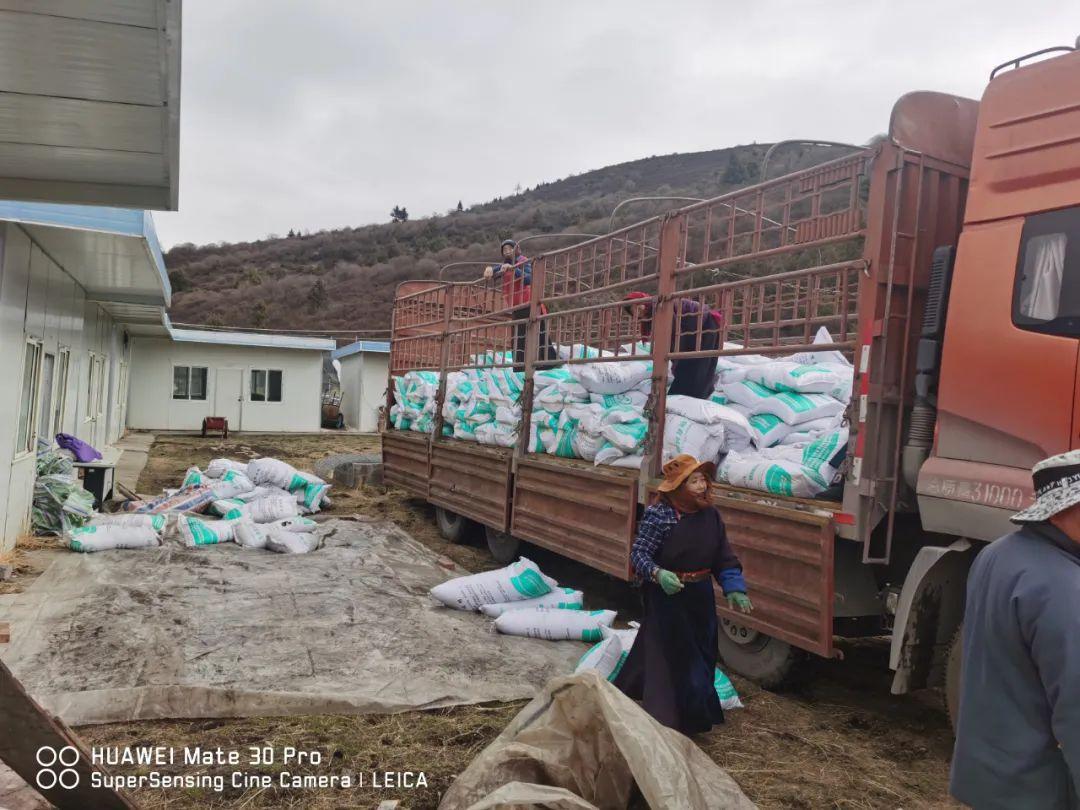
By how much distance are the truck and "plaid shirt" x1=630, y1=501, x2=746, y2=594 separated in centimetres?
40

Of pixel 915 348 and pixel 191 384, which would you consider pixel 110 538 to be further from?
pixel 191 384

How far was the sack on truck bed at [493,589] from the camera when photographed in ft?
17.2

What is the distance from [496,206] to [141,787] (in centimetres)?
7481

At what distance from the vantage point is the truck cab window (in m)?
2.84

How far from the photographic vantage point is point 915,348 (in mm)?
3518

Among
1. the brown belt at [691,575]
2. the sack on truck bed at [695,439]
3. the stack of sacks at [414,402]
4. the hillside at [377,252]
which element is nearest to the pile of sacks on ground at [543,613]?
the brown belt at [691,575]

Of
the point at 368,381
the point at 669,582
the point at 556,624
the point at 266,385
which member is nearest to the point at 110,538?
the point at 556,624

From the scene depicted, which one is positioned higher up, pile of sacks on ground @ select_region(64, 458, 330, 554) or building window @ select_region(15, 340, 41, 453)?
building window @ select_region(15, 340, 41, 453)

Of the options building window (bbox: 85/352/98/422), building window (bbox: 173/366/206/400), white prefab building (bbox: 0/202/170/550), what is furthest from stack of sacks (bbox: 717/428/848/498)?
building window (bbox: 173/366/206/400)

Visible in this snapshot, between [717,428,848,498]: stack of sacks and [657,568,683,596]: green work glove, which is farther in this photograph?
[717,428,848,498]: stack of sacks

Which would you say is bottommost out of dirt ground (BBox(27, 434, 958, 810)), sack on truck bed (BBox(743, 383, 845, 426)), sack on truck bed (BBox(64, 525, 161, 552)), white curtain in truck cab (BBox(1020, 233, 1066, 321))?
sack on truck bed (BBox(64, 525, 161, 552))

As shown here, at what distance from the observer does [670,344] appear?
184 inches

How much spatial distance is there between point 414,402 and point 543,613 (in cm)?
473

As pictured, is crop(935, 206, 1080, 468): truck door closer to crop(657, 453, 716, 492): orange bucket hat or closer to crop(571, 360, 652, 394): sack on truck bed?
crop(657, 453, 716, 492): orange bucket hat
